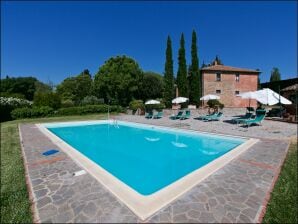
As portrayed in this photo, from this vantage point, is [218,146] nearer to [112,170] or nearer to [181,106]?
[112,170]

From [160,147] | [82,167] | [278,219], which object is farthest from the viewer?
[160,147]

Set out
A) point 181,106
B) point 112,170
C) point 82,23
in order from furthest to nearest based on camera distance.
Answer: point 181,106 < point 82,23 < point 112,170

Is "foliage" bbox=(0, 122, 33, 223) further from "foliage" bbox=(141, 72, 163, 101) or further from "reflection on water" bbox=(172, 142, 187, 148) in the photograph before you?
"foliage" bbox=(141, 72, 163, 101)

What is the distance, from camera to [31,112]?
20.8 m

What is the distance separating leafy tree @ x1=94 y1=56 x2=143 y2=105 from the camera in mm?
34000

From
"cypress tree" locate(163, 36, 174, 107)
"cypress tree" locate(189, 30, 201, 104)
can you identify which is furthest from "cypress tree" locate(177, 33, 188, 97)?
"cypress tree" locate(163, 36, 174, 107)

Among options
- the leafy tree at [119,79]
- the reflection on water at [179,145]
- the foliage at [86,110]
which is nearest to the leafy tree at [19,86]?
the leafy tree at [119,79]

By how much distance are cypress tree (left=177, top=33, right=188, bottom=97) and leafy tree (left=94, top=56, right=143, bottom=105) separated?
9.91 m

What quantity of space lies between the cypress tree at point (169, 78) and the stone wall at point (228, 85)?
17.1 ft

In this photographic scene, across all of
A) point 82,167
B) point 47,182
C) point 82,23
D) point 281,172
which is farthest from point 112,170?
point 82,23

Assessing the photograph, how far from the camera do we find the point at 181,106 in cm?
2725

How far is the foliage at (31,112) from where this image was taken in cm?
2020

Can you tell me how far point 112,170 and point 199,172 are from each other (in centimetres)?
299

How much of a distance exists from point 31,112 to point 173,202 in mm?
22456
